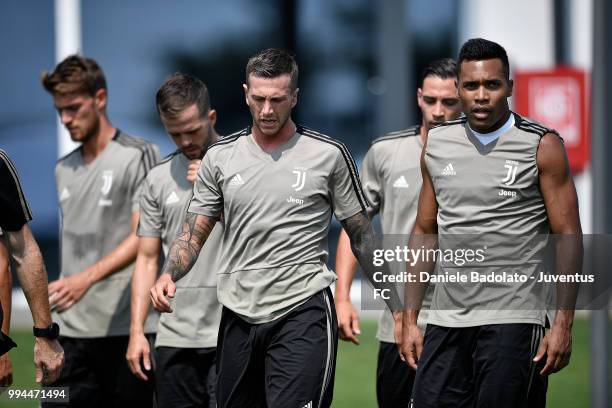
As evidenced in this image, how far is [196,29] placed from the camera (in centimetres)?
1288

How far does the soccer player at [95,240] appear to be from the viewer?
6684mm

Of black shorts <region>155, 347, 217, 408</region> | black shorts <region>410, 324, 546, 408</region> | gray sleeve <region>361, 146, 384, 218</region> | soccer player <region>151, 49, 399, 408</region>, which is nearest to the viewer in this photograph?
black shorts <region>410, 324, 546, 408</region>

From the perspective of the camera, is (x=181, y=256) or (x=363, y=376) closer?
(x=181, y=256)

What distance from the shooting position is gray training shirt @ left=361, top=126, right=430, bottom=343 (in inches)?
246

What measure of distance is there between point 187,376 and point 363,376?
3548 mm

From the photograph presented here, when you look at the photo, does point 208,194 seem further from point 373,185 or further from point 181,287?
point 373,185

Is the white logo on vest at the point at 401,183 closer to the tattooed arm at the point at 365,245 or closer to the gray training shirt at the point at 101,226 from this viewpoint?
the tattooed arm at the point at 365,245

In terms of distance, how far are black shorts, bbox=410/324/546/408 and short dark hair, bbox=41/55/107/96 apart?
9.46ft

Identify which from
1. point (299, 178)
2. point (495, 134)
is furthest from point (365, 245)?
point (495, 134)

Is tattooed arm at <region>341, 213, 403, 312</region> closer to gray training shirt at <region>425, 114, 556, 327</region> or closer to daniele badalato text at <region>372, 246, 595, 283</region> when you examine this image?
daniele badalato text at <region>372, 246, 595, 283</region>

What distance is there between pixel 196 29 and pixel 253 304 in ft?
26.3

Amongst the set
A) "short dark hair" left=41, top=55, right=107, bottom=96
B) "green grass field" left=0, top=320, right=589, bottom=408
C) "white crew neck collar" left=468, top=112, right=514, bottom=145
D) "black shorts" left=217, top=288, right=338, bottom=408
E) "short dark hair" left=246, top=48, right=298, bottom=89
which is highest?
"short dark hair" left=246, top=48, right=298, bottom=89

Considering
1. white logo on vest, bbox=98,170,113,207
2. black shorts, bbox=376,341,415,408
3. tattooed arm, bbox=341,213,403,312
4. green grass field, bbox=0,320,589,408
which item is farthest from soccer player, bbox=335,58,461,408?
green grass field, bbox=0,320,589,408

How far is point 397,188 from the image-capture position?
631 cm
